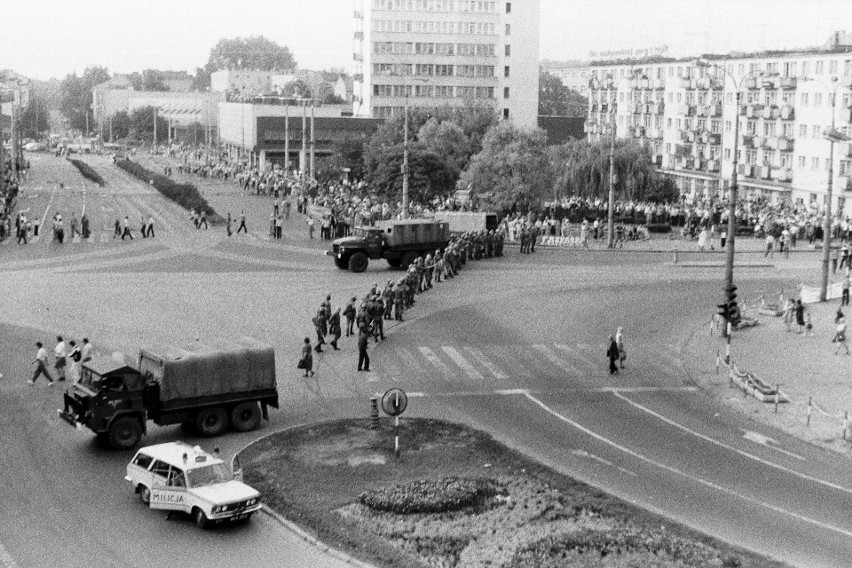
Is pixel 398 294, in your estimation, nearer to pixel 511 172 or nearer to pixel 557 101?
pixel 511 172

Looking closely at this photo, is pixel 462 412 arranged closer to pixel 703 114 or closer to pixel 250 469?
pixel 250 469

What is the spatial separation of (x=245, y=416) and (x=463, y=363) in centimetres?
888

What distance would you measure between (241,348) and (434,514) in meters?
6.89

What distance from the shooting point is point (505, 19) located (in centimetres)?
13562

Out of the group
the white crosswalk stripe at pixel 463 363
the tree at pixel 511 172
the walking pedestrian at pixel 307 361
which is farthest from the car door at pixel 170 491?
the tree at pixel 511 172

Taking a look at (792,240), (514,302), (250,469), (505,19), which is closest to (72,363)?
(250,469)

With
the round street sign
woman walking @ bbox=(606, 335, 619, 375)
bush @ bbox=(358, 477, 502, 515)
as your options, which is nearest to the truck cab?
the round street sign

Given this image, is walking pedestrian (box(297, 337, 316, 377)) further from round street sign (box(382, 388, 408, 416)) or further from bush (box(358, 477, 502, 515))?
bush (box(358, 477, 502, 515))

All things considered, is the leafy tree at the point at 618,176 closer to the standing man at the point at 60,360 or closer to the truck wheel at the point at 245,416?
the standing man at the point at 60,360

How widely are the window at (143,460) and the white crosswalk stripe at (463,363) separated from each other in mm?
11718

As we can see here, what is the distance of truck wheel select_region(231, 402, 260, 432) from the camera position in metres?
25.9

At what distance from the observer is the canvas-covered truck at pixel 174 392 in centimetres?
2458

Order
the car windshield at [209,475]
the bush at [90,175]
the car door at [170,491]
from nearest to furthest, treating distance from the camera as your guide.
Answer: the car door at [170,491], the car windshield at [209,475], the bush at [90,175]

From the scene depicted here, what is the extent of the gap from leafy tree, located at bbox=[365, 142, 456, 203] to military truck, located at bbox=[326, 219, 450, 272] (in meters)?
33.9
